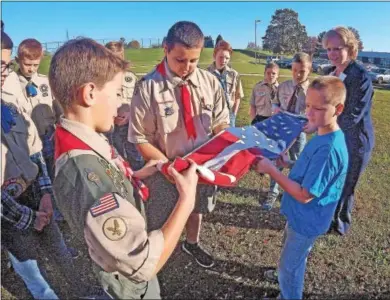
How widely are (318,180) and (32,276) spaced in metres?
2.09

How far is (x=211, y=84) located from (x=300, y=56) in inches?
81.7

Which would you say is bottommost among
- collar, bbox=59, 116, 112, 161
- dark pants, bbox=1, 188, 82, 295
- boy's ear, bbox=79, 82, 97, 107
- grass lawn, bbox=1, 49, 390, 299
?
grass lawn, bbox=1, 49, 390, 299

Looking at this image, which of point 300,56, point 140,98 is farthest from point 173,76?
point 300,56

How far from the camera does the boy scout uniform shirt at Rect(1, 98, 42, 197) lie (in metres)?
2.33

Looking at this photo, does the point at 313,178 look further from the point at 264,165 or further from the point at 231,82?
the point at 231,82

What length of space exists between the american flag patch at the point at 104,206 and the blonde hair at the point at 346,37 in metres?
3.17

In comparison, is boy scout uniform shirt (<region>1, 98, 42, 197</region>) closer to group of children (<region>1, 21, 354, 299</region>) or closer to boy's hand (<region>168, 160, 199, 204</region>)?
group of children (<region>1, 21, 354, 299</region>)

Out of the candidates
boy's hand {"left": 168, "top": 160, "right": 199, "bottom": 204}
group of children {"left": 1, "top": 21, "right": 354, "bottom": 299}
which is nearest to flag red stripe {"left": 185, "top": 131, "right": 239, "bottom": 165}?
group of children {"left": 1, "top": 21, "right": 354, "bottom": 299}

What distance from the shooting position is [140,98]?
9.60 feet

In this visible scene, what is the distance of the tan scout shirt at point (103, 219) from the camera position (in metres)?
1.28

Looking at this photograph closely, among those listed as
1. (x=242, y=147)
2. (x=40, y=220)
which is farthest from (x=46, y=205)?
(x=242, y=147)

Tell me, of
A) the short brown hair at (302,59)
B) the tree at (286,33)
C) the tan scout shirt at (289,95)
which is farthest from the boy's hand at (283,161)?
the tree at (286,33)

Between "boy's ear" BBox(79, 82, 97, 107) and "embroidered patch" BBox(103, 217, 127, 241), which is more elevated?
"boy's ear" BBox(79, 82, 97, 107)

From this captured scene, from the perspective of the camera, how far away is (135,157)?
4820mm
